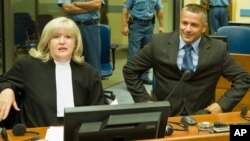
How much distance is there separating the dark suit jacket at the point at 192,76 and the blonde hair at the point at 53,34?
52 centimetres

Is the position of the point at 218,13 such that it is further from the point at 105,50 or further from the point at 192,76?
the point at 192,76

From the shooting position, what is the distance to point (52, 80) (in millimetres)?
2562

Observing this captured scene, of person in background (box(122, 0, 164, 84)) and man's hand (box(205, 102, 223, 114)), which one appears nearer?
man's hand (box(205, 102, 223, 114))

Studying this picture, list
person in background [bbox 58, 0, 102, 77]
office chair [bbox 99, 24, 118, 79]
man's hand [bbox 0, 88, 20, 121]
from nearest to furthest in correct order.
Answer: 1. man's hand [bbox 0, 88, 20, 121]
2. person in background [bbox 58, 0, 102, 77]
3. office chair [bbox 99, 24, 118, 79]

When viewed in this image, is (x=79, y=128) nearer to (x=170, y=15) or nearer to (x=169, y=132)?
(x=169, y=132)

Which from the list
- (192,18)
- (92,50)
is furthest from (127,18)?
(192,18)

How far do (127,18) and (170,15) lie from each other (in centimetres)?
241

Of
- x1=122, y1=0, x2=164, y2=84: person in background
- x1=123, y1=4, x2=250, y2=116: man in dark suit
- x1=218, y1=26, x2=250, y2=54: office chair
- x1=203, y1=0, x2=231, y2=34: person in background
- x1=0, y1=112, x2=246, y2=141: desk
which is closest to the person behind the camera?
x1=0, y1=112, x2=246, y2=141: desk

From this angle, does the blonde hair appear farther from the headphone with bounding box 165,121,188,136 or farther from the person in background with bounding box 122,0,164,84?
the person in background with bounding box 122,0,164,84

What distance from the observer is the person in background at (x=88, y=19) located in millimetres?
4246

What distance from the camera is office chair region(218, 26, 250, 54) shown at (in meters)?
4.76

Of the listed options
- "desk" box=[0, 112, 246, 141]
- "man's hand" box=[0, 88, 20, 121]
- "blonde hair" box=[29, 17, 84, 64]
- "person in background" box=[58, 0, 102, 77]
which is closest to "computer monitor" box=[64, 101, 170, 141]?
"desk" box=[0, 112, 246, 141]

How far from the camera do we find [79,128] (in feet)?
5.35

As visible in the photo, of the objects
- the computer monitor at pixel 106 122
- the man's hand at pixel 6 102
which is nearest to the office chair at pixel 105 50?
the man's hand at pixel 6 102
